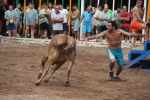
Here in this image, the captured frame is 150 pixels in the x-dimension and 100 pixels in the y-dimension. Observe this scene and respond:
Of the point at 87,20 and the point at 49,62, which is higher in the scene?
the point at 87,20

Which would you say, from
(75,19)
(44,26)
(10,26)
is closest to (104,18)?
(75,19)

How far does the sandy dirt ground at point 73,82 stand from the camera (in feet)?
30.9

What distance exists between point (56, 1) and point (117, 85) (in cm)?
1366

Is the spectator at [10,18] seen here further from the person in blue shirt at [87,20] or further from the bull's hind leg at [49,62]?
the bull's hind leg at [49,62]

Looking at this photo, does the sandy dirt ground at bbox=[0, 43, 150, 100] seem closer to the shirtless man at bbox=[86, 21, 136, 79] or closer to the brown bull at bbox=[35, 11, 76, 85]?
the brown bull at bbox=[35, 11, 76, 85]

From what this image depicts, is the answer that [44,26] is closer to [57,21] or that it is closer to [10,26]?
[10,26]

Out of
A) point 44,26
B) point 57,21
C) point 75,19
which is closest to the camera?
point 57,21

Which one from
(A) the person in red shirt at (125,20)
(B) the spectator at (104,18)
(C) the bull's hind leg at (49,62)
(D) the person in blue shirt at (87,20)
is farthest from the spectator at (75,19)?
(C) the bull's hind leg at (49,62)

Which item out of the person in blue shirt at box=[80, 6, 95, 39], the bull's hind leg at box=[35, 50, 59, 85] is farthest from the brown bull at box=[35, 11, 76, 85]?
the person in blue shirt at box=[80, 6, 95, 39]

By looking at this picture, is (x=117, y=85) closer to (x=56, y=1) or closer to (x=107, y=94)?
(x=107, y=94)

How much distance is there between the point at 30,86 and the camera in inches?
401

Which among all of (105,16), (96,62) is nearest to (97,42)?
(105,16)

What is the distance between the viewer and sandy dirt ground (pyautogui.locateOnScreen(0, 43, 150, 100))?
9.42 meters

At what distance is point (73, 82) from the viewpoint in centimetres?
1132
